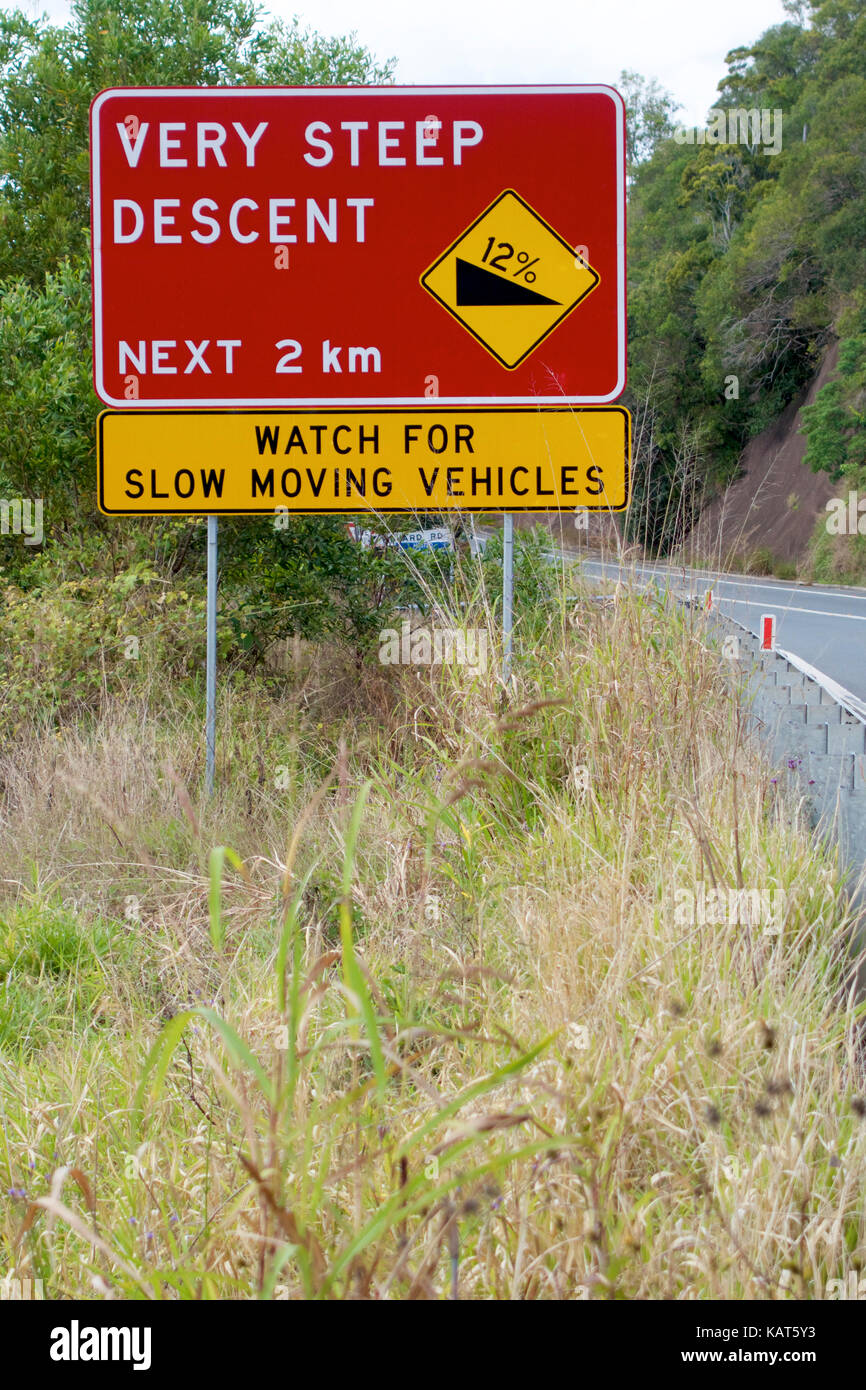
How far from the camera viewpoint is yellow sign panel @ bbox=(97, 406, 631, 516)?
19.8 ft

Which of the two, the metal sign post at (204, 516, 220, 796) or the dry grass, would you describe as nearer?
the dry grass

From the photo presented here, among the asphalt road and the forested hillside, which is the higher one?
the forested hillside

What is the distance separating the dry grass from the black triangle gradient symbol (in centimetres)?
183

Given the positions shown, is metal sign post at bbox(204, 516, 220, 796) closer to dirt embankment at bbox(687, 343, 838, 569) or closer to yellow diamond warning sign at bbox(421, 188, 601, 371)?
yellow diamond warning sign at bbox(421, 188, 601, 371)

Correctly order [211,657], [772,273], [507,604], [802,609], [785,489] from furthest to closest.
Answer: [785,489]
[772,273]
[802,609]
[211,657]
[507,604]

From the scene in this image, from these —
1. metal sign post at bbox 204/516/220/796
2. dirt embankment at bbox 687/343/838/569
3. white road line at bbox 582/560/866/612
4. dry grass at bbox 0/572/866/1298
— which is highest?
dirt embankment at bbox 687/343/838/569

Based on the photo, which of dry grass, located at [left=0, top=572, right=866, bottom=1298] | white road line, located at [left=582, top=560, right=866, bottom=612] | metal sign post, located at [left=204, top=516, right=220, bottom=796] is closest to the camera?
dry grass, located at [left=0, top=572, right=866, bottom=1298]

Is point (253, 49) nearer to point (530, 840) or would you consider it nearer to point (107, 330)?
point (107, 330)

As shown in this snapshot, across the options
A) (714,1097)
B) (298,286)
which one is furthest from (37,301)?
(714,1097)

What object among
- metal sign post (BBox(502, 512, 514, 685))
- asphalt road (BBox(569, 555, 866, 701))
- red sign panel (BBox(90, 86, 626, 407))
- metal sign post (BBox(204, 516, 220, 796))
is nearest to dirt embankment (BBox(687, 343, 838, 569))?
asphalt road (BBox(569, 555, 866, 701))

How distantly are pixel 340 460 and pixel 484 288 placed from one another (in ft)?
3.52

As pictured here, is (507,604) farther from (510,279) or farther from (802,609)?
(802,609)

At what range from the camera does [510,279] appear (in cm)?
603

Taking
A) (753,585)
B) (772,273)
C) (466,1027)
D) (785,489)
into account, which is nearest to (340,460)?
(466,1027)
